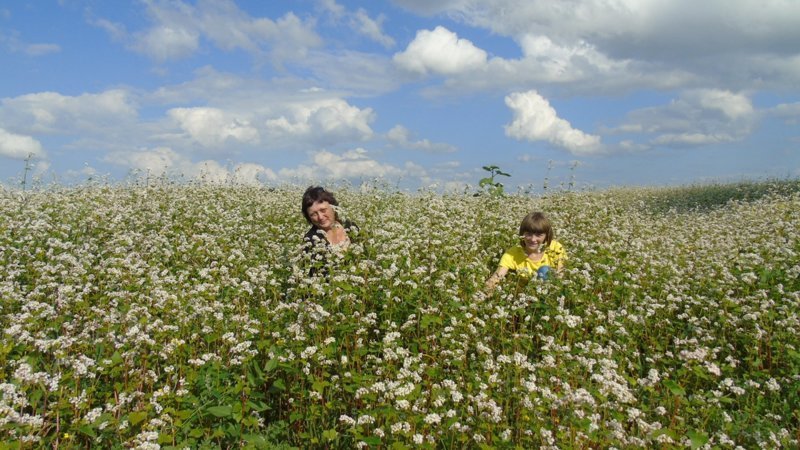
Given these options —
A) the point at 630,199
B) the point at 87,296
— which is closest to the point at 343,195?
the point at 87,296

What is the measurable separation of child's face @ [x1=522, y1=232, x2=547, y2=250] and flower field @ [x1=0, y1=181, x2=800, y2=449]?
2.00ft

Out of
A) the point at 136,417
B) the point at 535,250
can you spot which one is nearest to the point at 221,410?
the point at 136,417

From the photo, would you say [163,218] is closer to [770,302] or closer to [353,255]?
[353,255]

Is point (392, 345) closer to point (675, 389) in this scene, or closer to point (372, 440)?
point (372, 440)

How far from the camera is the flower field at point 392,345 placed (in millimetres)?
4199

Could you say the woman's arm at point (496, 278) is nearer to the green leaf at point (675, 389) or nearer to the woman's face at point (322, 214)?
the woman's face at point (322, 214)

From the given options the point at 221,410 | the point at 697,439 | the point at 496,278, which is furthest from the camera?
the point at 496,278

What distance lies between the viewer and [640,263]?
8.68 meters

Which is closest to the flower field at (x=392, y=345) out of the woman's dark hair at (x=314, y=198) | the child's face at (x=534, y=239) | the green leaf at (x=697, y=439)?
the green leaf at (x=697, y=439)

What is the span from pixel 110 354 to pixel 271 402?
152 centimetres

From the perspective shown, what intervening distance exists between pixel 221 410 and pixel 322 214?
4762 millimetres

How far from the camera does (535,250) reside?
8.73 meters

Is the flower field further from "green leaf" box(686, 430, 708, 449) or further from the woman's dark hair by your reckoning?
the woman's dark hair

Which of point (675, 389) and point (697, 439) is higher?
point (675, 389)
